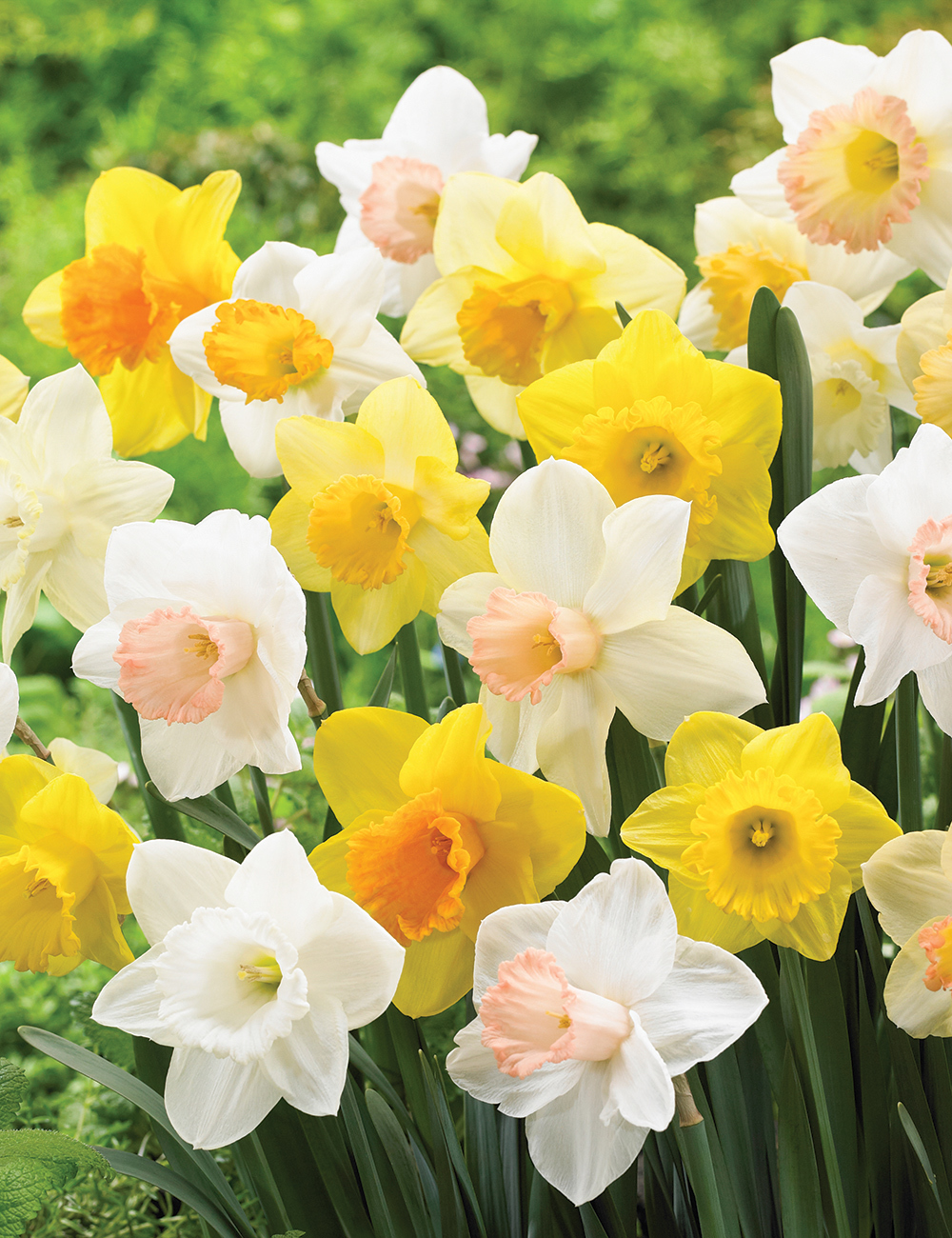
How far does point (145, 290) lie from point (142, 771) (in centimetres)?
27

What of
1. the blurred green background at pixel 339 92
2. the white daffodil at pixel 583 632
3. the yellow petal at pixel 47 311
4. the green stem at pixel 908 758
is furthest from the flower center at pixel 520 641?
the blurred green background at pixel 339 92

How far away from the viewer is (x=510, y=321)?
53 centimetres

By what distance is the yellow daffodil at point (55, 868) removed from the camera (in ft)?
1.46

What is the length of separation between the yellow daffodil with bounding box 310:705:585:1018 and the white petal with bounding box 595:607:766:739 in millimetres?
51

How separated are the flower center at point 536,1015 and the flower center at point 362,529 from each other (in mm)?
174

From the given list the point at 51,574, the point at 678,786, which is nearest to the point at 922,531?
the point at 678,786

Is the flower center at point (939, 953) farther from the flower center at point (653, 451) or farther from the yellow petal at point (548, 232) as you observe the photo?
the yellow petal at point (548, 232)

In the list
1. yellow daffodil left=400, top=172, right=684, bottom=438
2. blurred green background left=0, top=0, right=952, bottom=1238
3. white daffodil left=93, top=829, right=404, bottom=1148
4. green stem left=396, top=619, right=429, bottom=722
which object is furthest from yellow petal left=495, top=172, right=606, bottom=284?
blurred green background left=0, top=0, right=952, bottom=1238

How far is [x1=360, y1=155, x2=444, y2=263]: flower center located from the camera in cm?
60

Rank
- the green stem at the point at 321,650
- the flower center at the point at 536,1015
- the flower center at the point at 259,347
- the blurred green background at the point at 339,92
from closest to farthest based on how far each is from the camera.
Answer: the flower center at the point at 536,1015
the flower center at the point at 259,347
the green stem at the point at 321,650
the blurred green background at the point at 339,92

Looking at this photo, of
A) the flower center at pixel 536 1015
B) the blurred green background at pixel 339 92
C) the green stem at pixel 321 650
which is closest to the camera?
the flower center at pixel 536 1015

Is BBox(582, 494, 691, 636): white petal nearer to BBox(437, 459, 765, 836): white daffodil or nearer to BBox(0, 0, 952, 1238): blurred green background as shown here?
BBox(437, 459, 765, 836): white daffodil

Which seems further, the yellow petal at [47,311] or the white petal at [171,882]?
the yellow petal at [47,311]

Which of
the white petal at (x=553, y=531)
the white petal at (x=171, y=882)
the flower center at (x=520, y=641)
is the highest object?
the white petal at (x=553, y=531)
